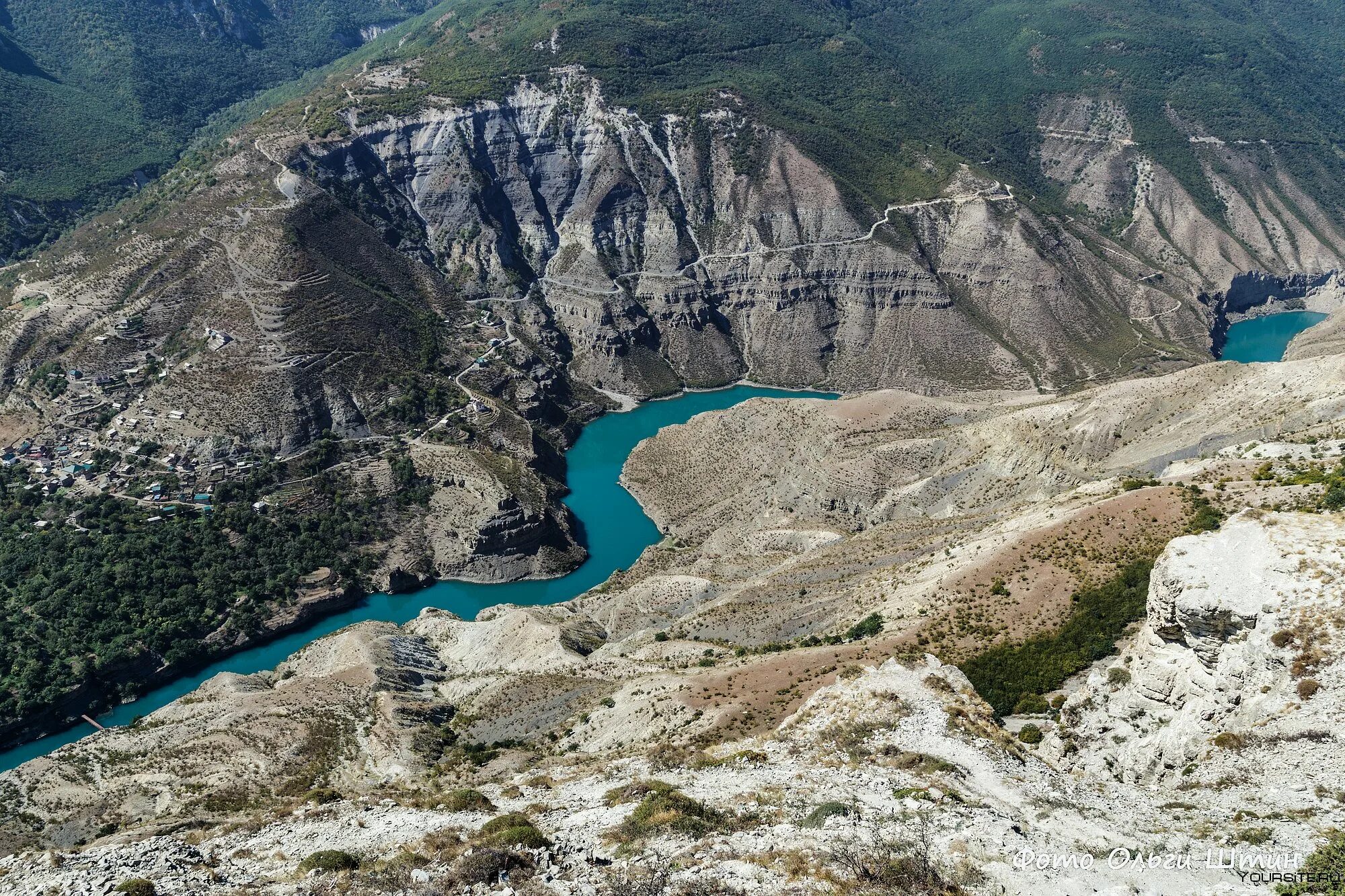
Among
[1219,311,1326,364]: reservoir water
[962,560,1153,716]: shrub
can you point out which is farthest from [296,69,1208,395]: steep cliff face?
[962,560,1153,716]: shrub

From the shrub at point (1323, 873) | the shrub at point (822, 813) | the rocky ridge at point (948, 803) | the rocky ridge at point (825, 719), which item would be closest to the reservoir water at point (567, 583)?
the rocky ridge at point (825, 719)

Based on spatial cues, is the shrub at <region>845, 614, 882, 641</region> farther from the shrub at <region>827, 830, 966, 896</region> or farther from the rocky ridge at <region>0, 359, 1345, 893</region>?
the shrub at <region>827, 830, 966, 896</region>

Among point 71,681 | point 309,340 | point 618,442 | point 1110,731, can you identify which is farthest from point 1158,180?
point 71,681

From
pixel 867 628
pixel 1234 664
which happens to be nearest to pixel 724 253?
pixel 867 628

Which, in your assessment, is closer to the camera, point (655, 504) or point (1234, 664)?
point (1234, 664)

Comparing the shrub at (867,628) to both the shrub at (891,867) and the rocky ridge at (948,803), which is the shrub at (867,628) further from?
the shrub at (891,867)

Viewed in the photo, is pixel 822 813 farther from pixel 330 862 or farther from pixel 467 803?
pixel 330 862
